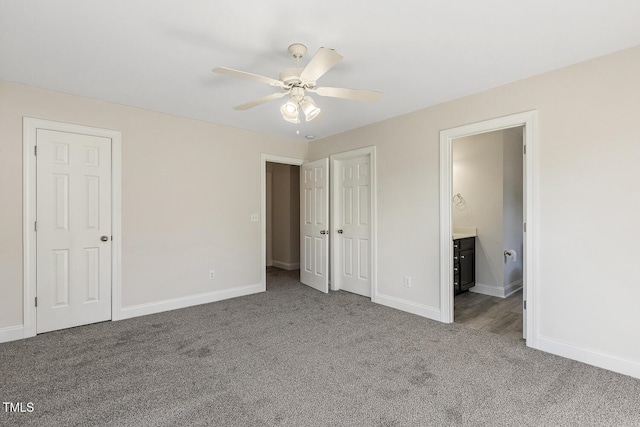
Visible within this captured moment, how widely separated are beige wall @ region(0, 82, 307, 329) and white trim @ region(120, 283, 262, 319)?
2.5 inches

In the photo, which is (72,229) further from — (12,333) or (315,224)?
(315,224)

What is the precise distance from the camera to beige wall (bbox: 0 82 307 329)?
293 cm

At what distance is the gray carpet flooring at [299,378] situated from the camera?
1838mm

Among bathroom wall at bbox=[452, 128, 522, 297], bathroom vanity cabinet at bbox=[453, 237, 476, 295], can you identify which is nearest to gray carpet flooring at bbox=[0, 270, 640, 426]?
bathroom vanity cabinet at bbox=[453, 237, 476, 295]

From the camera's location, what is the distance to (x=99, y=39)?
2.16 m

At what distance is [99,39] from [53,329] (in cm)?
283

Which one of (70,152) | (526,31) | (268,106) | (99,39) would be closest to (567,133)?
(526,31)

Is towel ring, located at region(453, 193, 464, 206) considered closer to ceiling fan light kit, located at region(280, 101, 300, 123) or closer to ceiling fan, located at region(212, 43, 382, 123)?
ceiling fan, located at region(212, 43, 382, 123)

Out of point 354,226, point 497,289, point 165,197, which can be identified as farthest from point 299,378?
point 497,289

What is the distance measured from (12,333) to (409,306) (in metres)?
4.04

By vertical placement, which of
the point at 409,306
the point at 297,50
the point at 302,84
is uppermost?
the point at 297,50

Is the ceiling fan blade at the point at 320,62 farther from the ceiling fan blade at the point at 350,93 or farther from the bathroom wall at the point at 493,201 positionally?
the bathroom wall at the point at 493,201

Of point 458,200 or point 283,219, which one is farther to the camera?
point 283,219

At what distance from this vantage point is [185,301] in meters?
3.96
